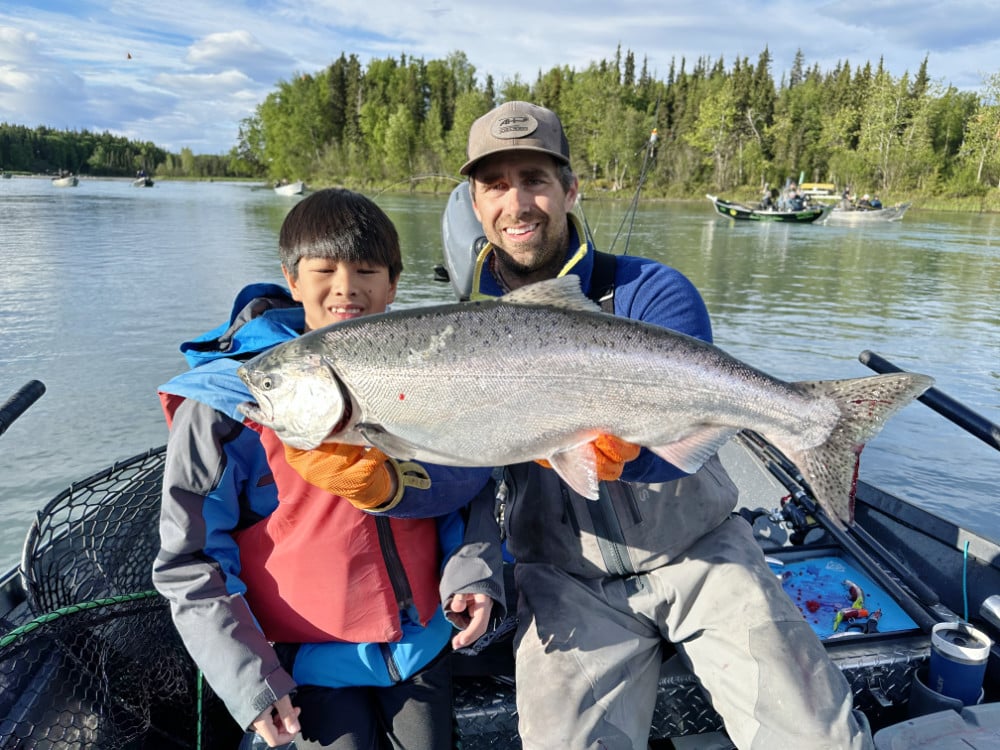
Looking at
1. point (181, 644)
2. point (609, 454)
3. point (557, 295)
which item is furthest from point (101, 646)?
point (557, 295)

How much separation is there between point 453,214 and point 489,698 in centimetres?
476

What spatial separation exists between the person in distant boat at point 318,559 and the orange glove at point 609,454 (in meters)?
0.56

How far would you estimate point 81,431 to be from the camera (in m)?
8.42

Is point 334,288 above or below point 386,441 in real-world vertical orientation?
above

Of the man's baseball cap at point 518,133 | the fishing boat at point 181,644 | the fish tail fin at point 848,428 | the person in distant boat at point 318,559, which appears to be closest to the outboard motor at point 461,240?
the man's baseball cap at point 518,133

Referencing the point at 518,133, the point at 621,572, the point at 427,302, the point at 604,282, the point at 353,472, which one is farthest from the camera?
the point at 427,302

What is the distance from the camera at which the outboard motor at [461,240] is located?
5.71 metres

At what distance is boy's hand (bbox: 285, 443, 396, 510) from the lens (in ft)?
7.38

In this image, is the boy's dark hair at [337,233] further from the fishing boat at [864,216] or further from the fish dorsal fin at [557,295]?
the fishing boat at [864,216]

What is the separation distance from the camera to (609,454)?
2.46 m

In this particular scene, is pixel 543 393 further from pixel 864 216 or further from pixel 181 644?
pixel 864 216

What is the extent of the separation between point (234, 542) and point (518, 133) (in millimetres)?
2343

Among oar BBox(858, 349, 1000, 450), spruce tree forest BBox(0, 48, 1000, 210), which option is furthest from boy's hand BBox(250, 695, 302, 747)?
spruce tree forest BBox(0, 48, 1000, 210)

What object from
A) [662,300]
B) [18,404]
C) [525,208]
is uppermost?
[525,208]
